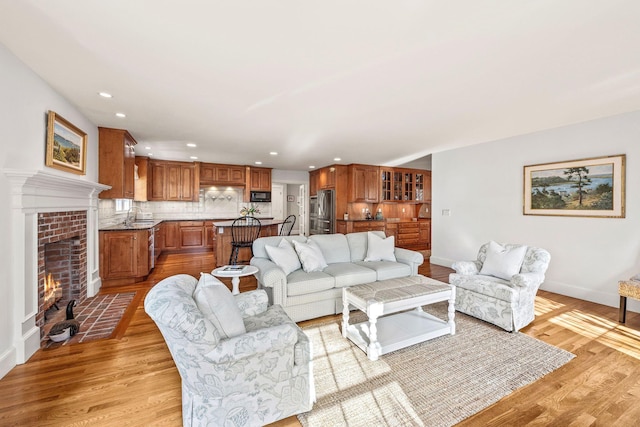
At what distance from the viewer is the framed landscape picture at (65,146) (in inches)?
106

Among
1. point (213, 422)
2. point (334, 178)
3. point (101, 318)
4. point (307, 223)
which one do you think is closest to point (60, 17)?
point (213, 422)

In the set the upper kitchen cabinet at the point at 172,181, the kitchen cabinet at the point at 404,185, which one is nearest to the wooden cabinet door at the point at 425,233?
the kitchen cabinet at the point at 404,185

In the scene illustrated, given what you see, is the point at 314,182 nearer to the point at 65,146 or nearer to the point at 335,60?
the point at 65,146

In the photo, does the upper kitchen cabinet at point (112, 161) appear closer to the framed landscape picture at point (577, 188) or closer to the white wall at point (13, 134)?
the white wall at point (13, 134)

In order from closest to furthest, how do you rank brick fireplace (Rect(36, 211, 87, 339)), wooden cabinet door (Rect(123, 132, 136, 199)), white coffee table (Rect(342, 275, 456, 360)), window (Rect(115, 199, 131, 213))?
1. white coffee table (Rect(342, 275, 456, 360))
2. brick fireplace (Rect(36, 211, 87, 339))
3. wooden cabinet door (Rect(123, 132, 136, 199))
4. window (Rect(115, 199, 131, 213))

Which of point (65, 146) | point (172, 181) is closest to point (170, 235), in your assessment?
point (172, 181)

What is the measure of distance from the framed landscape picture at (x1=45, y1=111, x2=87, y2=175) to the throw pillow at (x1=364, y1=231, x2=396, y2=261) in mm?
3730

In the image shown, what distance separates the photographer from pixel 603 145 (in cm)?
357

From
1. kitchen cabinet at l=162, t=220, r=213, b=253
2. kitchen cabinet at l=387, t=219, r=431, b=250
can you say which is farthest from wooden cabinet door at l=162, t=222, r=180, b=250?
kitchen cabinet at l=387, t=219, r=431, b=250

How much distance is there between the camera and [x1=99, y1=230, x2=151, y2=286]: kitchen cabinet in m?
4.11

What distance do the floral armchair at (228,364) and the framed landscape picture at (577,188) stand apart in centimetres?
430

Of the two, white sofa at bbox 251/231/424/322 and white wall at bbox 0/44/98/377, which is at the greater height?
white wall at bbox 0/44/98/377

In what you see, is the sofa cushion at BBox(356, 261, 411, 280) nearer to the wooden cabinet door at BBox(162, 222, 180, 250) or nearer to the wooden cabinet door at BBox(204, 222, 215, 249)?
the wooden cabinet door at BBox(204, 222, 215, 249)

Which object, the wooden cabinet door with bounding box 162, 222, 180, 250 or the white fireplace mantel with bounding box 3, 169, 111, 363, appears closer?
the white fireplace mantel with bounding box 3, 169, 111, 363
